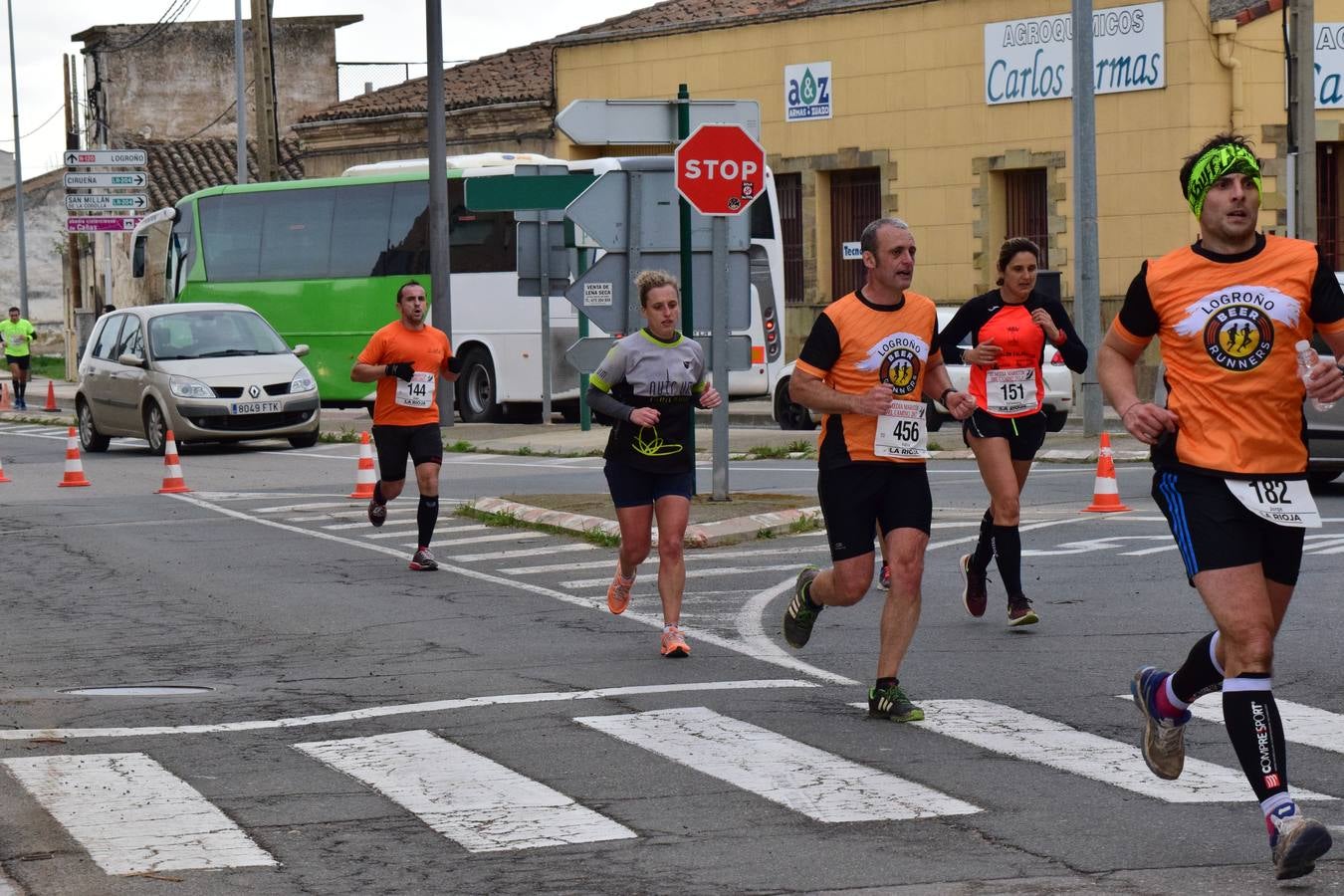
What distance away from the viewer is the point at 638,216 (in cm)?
1744

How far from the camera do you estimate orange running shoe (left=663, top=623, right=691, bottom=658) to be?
10.4 m

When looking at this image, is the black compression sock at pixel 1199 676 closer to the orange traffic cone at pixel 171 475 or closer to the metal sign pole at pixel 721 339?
the metal sign pole at pixel 721 339

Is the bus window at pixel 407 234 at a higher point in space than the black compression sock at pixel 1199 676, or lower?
higher

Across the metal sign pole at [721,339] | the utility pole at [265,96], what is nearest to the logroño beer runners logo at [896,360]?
the metal sign pole at [721,339]

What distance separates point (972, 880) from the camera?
6.00 m

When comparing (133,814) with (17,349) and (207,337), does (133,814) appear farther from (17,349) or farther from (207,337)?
(17,349)

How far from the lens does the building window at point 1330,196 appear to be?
3447 cm

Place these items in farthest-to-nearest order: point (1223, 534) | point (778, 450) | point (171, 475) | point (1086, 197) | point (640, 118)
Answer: point (778, 450)
point (1086, 197)
point (171, 475)
point (640, 118)
point (1223, 534)

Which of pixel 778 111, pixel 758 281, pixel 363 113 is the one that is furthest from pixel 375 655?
pixel 363 113

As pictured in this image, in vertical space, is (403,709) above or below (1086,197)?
below

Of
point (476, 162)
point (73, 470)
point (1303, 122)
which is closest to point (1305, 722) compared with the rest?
point (73, 470)

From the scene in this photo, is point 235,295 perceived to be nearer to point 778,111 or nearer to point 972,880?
point 778,111

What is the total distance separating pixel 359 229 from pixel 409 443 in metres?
21.1

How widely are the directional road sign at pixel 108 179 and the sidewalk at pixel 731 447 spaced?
22.7 ft
